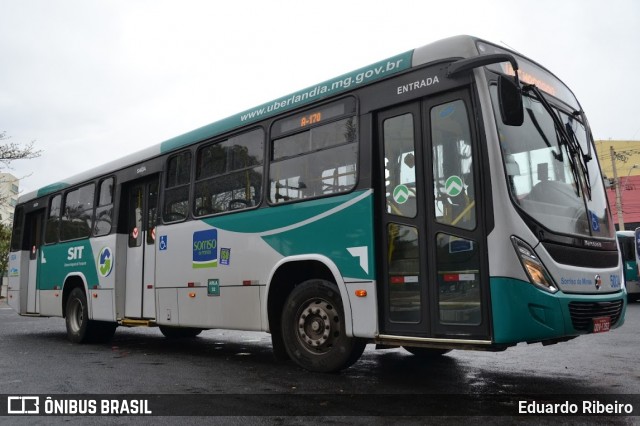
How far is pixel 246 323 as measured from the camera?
7469mm

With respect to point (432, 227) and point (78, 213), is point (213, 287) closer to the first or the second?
point (432, 227)

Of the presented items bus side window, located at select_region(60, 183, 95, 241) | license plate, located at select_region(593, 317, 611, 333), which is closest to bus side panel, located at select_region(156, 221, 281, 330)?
bus side window, located at select_region(60, 183, 95, 241)

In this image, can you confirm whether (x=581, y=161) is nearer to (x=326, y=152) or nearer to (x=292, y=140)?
(x=326, y=152)

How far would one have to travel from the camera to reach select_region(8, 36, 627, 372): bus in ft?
17.3

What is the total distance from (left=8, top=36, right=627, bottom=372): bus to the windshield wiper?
22 millimetres

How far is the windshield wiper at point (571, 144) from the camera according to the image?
5.86 meters

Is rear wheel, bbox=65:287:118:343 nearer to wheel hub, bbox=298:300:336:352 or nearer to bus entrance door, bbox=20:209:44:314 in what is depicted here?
bus entrance door, bbox=20:209:44:314

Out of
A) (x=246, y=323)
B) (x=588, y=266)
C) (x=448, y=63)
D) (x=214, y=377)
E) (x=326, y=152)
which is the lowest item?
(x=214, y=377)

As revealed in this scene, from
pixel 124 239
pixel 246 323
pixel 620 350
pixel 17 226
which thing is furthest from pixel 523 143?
pixel 17 226

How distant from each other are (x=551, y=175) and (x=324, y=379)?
315 cm

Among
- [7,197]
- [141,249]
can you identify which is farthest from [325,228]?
[7,197]

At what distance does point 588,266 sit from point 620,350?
427cm

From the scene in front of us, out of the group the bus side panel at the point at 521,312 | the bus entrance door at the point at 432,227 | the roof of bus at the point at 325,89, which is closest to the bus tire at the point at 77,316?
the roof of bus at the point at 325,89

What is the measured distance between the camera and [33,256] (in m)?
12.9
